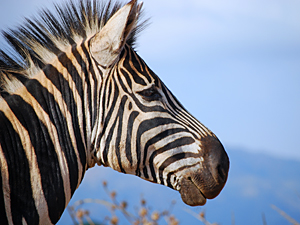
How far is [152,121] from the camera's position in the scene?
2.91 metres

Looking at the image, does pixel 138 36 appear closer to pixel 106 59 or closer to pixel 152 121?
pixel 106 59

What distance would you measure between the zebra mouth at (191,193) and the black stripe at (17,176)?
1279 mm

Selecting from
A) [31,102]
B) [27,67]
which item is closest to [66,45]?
[27,67]

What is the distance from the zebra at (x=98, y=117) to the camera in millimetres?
2711

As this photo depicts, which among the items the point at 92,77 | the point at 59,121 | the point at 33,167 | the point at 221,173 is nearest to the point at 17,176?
the point at 33,167

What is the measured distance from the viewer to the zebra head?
2.88 meters

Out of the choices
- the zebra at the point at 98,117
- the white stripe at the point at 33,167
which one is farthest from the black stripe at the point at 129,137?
the white stripe at the point at 33,167

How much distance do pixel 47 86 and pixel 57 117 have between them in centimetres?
30

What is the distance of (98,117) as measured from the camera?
114 inches

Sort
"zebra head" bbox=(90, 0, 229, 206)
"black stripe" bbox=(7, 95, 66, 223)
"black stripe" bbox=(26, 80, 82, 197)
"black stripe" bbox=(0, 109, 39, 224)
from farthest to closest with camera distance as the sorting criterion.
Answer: "zebra head" bbox=(90, 0, 229, 206)
"black stripe" bbox=(26, 80, 82, 197)
"black stripe" bbox=(7, 95, 66, 223)
"black stripe" bbox=(0, 109, 39, 224)

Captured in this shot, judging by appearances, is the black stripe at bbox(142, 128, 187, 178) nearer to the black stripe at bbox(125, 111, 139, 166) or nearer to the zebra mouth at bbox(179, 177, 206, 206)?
the black stripe at bbox(125, 111, 139, 166)

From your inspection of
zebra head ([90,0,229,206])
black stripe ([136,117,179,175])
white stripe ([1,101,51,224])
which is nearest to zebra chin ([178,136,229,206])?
zebra head ([90,0,229,206])

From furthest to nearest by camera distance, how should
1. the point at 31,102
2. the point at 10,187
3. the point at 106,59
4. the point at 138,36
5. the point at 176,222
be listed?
the point at 176,222
the point at 138,36
the point at 106,59
the point at 31,102
the point at 10,187

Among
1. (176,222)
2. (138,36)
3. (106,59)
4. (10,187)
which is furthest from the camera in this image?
(176,222)
